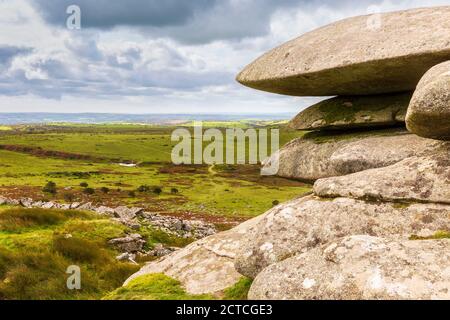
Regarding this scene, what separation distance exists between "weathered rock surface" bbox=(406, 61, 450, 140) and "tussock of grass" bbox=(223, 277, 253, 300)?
18.4ft

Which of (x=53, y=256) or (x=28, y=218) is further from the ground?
(x=28, y=218)

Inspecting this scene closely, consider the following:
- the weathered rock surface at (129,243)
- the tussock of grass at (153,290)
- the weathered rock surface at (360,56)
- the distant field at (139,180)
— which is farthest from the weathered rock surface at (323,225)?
the distant field at (139,180)

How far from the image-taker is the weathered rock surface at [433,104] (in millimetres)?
9586

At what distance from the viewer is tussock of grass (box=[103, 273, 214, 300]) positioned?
462 inches

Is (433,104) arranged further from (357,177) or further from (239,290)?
(239,290)

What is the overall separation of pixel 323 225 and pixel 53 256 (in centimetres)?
1450

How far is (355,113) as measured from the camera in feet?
53.8

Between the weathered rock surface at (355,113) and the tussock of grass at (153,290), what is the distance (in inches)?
317

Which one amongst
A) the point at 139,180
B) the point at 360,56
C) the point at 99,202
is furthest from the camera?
the point at 139,180

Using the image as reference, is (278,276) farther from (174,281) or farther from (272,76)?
(272,76)

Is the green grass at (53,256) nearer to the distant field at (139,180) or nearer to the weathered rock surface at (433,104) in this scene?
the weathered rock surface at (433,104)

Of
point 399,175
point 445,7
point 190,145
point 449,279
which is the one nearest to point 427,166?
point 399,175

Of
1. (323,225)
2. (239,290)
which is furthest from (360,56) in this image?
(239,290)

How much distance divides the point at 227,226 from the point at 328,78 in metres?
35.1
